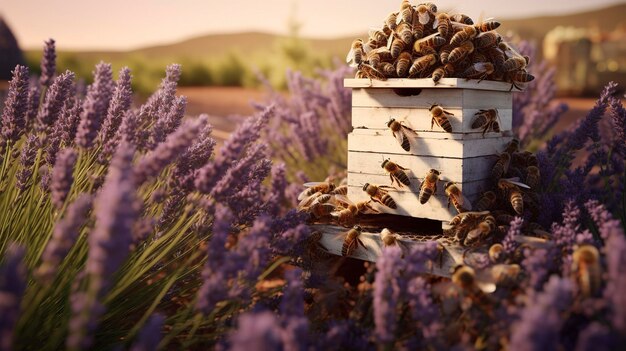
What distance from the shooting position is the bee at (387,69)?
2.59 meters

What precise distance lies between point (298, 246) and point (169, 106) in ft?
2.64

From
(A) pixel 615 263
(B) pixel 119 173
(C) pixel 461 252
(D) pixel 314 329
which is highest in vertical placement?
(B) pixel 119 173

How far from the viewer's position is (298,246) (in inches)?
101

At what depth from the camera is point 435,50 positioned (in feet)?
8.55

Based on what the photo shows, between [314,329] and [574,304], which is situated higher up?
[574,304]

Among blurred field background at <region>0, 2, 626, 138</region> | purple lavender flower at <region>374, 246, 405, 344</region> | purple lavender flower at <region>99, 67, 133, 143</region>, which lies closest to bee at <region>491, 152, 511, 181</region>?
purple lavender flower at <region>374, 246, 405, 344</region>

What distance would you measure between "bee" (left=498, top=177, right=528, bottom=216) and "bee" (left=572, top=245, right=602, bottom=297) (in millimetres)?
623

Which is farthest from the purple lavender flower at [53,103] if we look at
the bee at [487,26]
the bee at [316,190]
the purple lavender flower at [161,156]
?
the bee at [487,26]

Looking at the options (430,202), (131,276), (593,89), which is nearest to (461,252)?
(430,202)

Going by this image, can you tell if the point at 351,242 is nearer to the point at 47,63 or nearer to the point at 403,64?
the point at 403,64

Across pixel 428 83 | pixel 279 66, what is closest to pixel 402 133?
pixel 428 83

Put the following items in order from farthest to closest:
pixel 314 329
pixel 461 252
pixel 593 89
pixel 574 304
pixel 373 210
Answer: pixel 593 89
pixel 373 210
pixel 461 252
pixel 314 329
pixel 574 304

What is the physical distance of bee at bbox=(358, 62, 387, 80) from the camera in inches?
103

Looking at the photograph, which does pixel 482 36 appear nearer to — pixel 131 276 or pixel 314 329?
pixel 314 329
